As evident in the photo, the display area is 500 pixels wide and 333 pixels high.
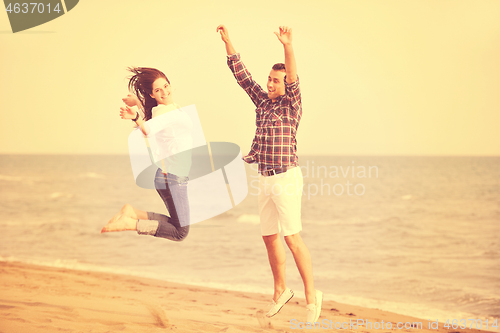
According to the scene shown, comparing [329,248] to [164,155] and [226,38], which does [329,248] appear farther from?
[226,38]

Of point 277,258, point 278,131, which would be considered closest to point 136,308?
point 277,258

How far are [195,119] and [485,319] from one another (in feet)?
19.9

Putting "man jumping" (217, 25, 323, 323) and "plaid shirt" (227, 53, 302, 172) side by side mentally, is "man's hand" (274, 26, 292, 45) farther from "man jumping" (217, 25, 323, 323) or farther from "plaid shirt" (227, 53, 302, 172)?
"plaid shirt" (227, 53, 302, 172)

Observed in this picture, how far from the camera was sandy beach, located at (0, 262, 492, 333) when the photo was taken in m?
4.62

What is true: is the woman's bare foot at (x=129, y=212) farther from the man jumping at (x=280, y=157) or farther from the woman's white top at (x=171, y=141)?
the man jumping at (x=280, y=157)

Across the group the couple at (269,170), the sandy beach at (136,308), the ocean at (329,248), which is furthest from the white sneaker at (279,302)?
the sandy beach at (136,308)

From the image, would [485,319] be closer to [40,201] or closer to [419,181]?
[40,201]

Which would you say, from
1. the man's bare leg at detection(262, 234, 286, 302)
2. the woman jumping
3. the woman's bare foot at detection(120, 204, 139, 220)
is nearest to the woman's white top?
the woman jumping

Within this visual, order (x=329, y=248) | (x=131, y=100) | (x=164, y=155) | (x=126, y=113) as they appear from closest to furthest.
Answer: (x=126, y=113) < (x=164, y=155) < (x=131, y=100) < (x=329, y=248)

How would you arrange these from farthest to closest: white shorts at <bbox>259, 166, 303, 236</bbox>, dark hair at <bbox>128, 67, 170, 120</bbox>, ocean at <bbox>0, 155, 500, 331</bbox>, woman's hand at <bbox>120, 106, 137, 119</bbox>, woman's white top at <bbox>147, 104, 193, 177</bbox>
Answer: ocean at <bbox>0, 155, 500, 331</bbox>
dark hair at <bbox>128, 67, 170, 120</bbox>
woman's white top at <bbox>147, 104, 193, 177</bbox>
white shorts at <bbox>259, 166, 303, 236</bbox>
woman's hand at <bbox>120, 106, 137, 119</bbox>

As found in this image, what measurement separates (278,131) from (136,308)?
12.0 feet

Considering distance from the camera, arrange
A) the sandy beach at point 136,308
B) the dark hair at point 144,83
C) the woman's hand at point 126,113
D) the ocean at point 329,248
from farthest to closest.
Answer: the ocean at point 329,248, the sandy beach at point 136,308, the dark hair at point 144,83, the woman's hand at point 126,113

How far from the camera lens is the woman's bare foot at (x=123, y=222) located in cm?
319

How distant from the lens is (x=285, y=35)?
9.61 ft
